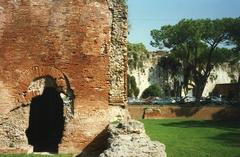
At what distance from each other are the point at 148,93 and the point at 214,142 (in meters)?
36.8

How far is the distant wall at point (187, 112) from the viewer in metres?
35.0

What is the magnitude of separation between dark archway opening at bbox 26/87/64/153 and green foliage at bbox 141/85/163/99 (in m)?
39.9

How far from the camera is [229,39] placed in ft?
137

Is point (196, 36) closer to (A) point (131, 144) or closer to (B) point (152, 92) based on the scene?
(B) point (152, 92)

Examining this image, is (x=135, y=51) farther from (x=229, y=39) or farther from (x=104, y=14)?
(x=104, y=14)

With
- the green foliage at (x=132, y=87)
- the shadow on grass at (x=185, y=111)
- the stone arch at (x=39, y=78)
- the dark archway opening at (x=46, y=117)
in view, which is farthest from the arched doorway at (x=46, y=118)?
the green foliage at (x=132, y=87)

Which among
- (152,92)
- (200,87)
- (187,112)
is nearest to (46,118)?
(187,112)

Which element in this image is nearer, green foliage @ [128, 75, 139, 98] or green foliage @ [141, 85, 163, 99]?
green foliage @ [128, 75, 139, 98]

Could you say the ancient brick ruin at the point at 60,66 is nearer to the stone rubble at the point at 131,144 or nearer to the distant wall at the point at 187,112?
the stone rubble at the point at 131,144

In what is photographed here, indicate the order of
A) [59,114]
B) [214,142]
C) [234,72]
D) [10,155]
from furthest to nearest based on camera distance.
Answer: [234,72] < [214,142] < [59,114] < [10,155]

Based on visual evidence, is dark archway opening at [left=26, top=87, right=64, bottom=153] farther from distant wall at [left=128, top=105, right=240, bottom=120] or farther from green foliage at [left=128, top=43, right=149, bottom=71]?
green foliage at [left=128, top=43, right=149, bottom=71]

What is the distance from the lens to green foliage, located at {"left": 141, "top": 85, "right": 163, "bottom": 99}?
2133 inches

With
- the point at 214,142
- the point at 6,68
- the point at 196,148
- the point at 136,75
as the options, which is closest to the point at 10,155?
the point at 6,68

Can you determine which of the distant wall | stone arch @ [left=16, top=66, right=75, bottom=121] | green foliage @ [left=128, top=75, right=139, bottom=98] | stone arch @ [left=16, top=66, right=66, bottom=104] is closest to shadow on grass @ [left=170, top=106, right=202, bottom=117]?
the distant wall
